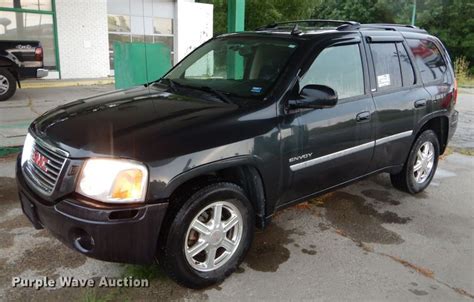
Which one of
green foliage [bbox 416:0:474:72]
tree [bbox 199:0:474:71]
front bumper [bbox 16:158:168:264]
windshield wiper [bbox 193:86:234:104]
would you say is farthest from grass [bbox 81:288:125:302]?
green foliage [bbox 416:0:474:72]

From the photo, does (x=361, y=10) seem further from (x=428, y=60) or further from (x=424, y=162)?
(x=424, y=162)

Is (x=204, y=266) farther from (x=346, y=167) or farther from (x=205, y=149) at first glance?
(x=346, y=167)

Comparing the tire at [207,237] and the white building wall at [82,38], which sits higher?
the white building wall at [82,38]

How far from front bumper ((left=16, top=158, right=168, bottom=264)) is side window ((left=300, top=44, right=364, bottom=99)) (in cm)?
160

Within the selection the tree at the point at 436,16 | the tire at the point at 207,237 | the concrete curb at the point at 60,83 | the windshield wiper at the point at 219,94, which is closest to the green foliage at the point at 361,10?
the tree at the point at 436,16

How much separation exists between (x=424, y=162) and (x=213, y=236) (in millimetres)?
3109

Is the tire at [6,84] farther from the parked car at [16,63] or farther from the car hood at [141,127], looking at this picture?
the car hood at [141,127]

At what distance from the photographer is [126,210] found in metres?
2.45

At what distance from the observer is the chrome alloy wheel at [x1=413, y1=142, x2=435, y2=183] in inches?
190

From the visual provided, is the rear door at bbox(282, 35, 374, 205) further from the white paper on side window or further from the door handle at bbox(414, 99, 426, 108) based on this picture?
the door handle at bbox(414, 99, 426, 108)

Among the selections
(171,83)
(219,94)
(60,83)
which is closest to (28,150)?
(171,83)

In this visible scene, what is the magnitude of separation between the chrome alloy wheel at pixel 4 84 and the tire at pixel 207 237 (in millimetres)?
8770

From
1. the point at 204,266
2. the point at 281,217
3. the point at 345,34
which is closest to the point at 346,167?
the point at 281,217

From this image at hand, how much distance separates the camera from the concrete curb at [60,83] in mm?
12702
